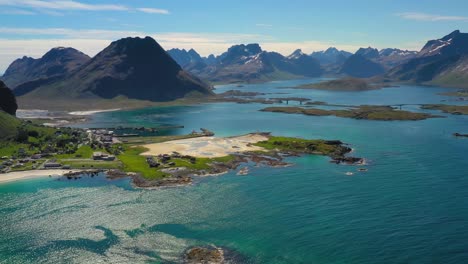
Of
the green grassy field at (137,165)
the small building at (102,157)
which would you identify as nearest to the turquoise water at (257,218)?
the green grassy field at (137,165)

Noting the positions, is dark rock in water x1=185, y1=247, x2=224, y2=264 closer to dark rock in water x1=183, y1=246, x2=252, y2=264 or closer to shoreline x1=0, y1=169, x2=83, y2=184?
dark rock in water x1=183, y1=246, x2=252, y2=264

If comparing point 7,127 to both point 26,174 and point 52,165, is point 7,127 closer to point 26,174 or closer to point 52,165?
point 52,165

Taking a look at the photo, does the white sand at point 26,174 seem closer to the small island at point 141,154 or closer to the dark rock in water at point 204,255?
the small island at point 141,154

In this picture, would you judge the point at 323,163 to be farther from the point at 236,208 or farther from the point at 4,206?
the point at 4,206

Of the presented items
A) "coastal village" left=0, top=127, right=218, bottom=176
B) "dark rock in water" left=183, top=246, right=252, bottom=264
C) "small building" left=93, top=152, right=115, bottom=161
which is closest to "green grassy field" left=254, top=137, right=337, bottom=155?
"coastal village" left=0, top=127, right=218, bottom=176

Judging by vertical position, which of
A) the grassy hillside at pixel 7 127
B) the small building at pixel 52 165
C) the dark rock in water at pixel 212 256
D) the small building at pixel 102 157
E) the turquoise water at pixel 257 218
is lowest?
the dark rock in water at pixel 212 256

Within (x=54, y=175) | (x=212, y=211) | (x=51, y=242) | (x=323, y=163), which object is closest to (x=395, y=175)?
(x=323, y=163)

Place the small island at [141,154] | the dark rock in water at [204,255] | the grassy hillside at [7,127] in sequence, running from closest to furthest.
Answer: the dark rock in water at [204,255], the small island at [141,154], the grassy hillside at [7,127]
